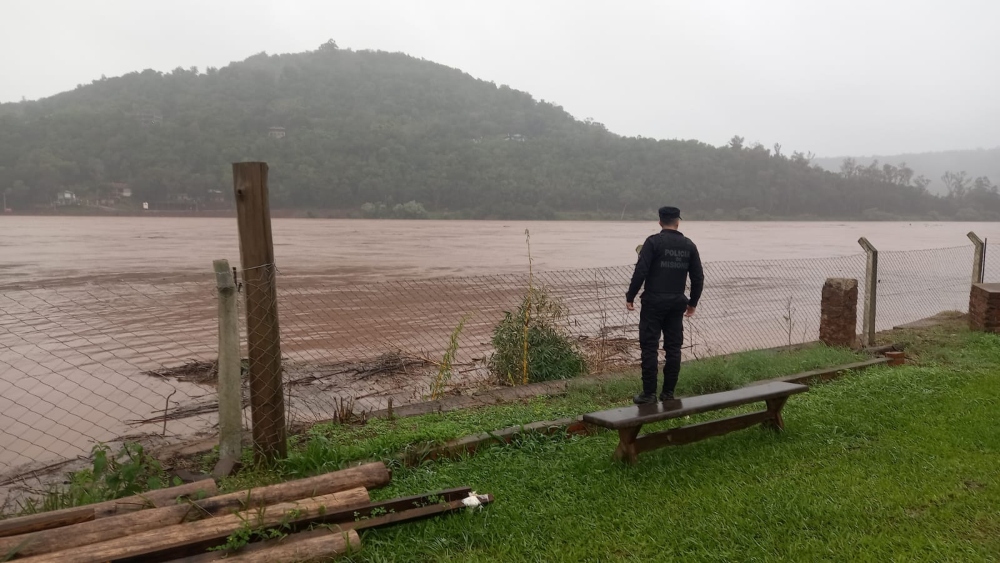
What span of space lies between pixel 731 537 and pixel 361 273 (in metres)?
20.9

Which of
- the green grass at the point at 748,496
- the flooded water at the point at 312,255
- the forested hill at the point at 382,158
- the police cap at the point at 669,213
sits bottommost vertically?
the flooded water at the point at 312,255

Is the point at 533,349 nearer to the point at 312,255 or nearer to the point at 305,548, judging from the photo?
the point at 305,548

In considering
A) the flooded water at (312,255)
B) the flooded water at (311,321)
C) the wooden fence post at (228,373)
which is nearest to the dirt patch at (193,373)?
the flooded water at (311,321)

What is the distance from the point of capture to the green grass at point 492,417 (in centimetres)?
426

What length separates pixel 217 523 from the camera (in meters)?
3.21

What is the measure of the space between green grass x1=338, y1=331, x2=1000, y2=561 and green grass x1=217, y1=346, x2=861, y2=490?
0.34m

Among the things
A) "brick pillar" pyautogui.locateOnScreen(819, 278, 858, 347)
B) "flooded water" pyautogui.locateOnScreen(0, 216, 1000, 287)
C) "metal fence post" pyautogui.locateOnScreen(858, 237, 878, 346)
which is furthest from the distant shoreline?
"metal fence post" pyautogui.locateOnScreen(858, 237, 878, 346)

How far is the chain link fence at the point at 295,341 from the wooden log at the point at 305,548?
1.21m

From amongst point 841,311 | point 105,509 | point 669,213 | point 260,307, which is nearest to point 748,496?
point 669,213

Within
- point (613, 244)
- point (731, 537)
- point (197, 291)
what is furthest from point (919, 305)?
point (613, 244)

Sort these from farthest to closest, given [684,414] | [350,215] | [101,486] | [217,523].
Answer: [350,215] < [684,414] < [101,486] < [217,523]

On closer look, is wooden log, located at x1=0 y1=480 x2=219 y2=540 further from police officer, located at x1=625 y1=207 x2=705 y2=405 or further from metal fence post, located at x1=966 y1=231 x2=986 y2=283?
metal fence post, located at x1=966 y1=231 x2=986 y2=283

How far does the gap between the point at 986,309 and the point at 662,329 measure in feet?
19.2

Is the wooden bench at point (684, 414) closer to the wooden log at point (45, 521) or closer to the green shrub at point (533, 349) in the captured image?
the green shrub at point (533, 349)
